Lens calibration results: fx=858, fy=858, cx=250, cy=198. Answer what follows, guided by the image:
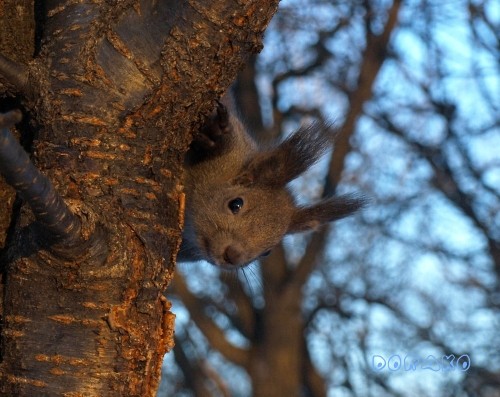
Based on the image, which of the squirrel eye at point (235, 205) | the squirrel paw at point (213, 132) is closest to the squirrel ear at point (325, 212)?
the squirrel eye at point (235, 205)

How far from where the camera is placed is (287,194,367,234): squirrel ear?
8.84 feet

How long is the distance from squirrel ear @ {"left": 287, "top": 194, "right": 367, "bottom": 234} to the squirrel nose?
37 cm

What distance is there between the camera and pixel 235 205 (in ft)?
8.22

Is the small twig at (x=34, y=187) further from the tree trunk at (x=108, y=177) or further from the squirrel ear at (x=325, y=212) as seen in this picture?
the squirrel ear at (x=325, y=212)

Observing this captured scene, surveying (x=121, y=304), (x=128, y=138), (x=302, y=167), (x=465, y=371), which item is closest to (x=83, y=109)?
(x=128, y=138)

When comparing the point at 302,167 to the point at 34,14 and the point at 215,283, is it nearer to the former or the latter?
the point at 34,14

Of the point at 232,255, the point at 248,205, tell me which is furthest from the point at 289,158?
the point at 232,255

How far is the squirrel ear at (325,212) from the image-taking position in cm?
270

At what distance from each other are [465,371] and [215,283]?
161 cm

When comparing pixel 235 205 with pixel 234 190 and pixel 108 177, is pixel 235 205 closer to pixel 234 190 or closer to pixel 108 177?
pixel 234 190

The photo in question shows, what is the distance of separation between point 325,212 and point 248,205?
0.33 metres

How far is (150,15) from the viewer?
5.20 ft

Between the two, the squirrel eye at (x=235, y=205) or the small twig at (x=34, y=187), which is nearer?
the small twig at (x=34, y=187)

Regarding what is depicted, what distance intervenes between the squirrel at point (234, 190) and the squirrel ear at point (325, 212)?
0.12 m
